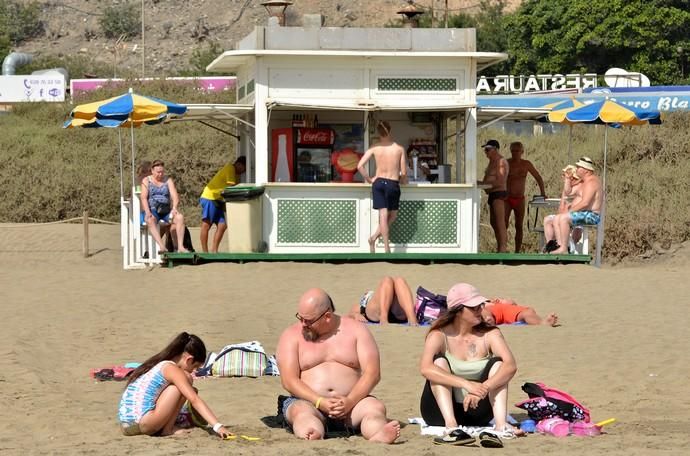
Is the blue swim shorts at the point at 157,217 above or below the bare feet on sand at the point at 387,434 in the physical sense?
above

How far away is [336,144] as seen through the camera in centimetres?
1784

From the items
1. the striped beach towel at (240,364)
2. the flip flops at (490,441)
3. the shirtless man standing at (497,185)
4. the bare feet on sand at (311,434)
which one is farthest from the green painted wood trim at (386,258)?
the flip flops at (490,441)

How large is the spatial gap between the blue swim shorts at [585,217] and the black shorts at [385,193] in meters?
2.23

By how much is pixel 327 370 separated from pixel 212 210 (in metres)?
9.86

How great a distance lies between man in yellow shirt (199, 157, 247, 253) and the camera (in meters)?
17.5

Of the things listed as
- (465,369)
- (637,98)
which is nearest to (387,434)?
(465,369)

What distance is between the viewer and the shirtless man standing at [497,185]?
58.0 ft

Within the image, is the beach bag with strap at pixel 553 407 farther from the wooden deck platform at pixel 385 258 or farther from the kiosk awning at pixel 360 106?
the kiosk awning at pixel 360 106

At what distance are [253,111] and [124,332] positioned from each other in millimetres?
5672

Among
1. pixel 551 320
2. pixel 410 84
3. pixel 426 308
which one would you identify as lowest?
pixel 551 320

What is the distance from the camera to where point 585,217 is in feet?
54.3

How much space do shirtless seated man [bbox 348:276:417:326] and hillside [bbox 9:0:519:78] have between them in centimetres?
5329

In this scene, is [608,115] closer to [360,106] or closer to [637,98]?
[360,106]

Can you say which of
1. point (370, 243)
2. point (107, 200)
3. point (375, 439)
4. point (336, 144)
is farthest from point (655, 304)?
point (107, 200)
